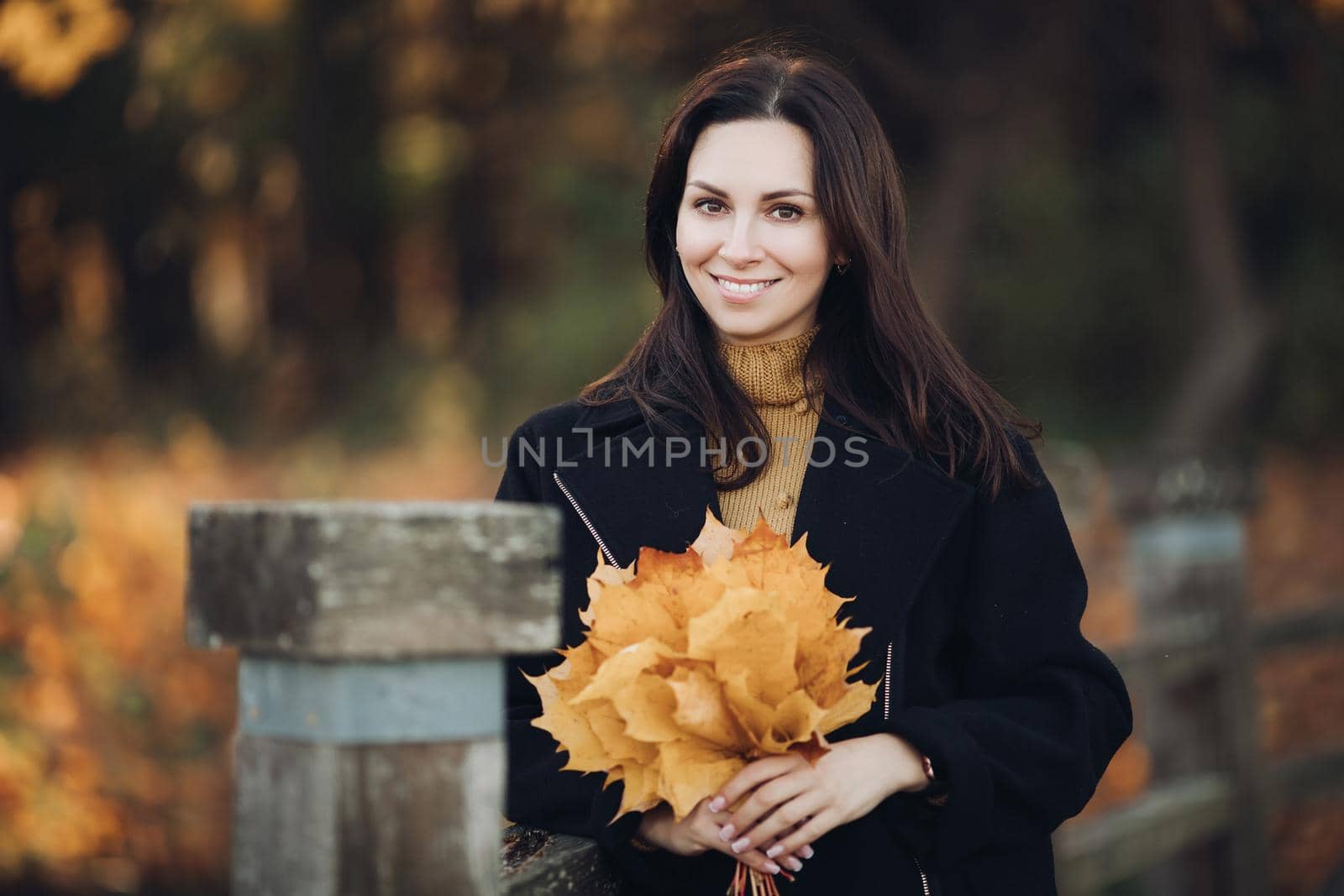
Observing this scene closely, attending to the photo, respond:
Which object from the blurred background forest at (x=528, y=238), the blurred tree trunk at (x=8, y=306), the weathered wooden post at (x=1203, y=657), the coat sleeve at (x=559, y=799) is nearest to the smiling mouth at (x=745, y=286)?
the coat sleeve at (x=559, y=799)

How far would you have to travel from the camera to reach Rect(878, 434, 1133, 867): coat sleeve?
1.98m

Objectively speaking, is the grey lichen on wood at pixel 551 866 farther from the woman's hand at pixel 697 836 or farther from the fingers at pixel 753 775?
the fingers at pixel 753 775

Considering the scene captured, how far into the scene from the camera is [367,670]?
1354 mm

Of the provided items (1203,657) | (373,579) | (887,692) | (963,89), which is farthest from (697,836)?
(963,89)

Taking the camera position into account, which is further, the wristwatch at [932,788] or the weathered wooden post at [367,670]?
the wristwatch at [932,788]

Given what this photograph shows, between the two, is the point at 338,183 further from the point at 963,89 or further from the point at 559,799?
the point at 559,799

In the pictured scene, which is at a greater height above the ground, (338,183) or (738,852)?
(338,183)

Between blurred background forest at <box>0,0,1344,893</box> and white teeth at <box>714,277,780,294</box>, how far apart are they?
11.0 ft

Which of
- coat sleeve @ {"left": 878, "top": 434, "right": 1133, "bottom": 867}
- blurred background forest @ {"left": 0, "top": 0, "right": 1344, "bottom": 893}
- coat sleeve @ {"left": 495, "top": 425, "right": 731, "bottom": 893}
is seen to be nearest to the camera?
coat sleeve @ {"left": 495, "top": 425, "right": 731, "bottom": 893}

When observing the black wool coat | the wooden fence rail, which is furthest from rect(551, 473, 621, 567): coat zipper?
the wooden fence rail

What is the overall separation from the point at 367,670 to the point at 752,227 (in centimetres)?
111

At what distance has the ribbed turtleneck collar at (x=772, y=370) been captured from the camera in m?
2.40

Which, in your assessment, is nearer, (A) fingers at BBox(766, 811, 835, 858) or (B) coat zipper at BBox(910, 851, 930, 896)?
(A) fingers at BBox(766, 811, 835, 858)

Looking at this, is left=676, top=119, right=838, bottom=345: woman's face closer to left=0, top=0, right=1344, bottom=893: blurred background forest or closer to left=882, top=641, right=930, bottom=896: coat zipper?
left=882, top=641, right=930, bottom=896: coat zipper
